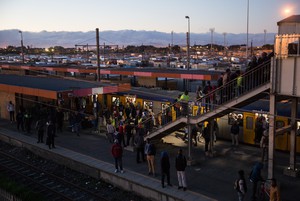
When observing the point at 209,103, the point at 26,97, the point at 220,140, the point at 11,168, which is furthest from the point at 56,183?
the point at 26,97

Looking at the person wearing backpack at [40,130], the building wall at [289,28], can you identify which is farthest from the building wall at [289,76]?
the person wearing backpack at [40,130]

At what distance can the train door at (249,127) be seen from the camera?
1921 centimetres

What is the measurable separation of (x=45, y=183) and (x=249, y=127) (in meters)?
11.3

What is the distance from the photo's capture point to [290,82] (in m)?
12.5

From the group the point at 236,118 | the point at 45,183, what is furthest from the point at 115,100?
the point at 45,183

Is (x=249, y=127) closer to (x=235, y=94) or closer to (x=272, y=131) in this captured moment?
(x=235, y=94)

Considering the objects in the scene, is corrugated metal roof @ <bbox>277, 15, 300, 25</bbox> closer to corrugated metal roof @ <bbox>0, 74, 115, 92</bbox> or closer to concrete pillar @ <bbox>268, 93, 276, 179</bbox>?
concrete pillar @ <bbox>268, 93, 276, 179</bbox>

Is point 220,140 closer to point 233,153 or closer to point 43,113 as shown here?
point 233,153

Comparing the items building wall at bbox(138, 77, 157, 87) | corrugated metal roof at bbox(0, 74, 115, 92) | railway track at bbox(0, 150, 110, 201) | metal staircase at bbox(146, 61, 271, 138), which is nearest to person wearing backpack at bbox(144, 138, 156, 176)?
railway track at bbox(0, 150, 110, 201)

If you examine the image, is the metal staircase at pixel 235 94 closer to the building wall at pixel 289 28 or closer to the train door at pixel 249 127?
the building wall at pixel 289 28

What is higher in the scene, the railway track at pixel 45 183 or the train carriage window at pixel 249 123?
the train carriage window at pixel 249 123

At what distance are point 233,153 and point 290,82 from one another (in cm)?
669

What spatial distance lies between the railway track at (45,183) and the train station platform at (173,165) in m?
1.16

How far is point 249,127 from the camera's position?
19375 mm
